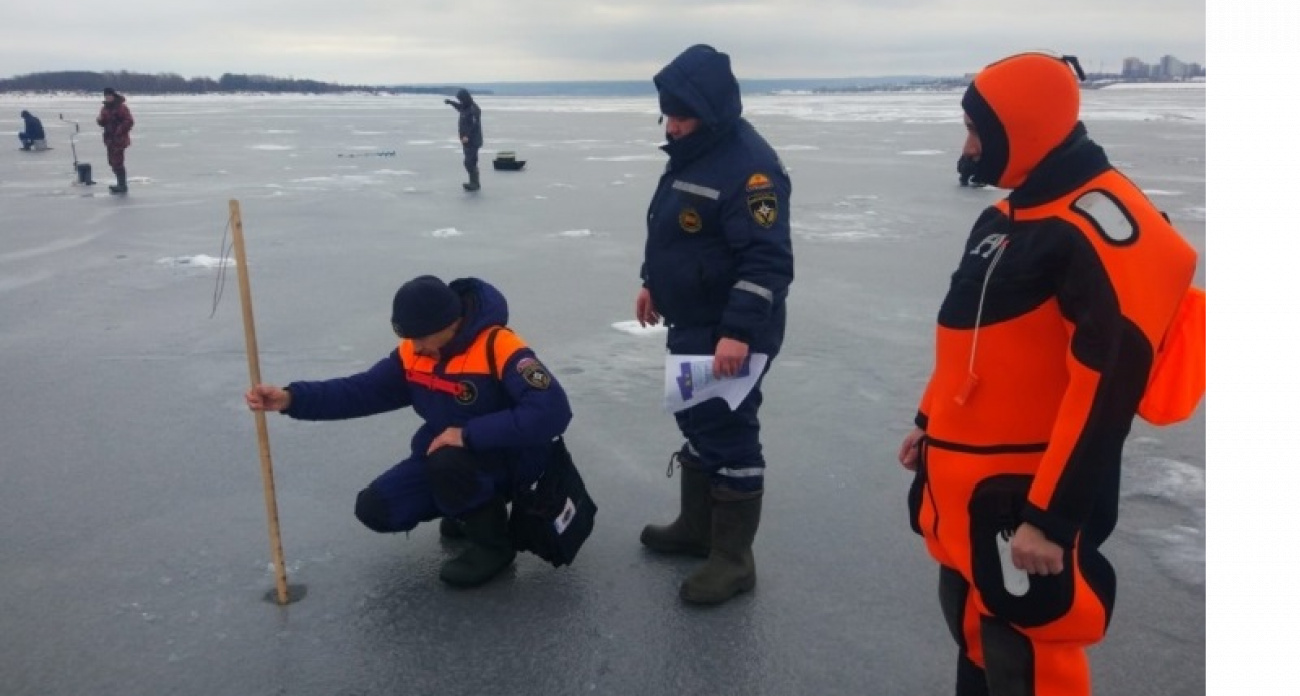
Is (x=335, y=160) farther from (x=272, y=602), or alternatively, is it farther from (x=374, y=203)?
(x=272, y=602)

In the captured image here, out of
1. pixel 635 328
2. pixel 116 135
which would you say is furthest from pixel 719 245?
pixel 116 135

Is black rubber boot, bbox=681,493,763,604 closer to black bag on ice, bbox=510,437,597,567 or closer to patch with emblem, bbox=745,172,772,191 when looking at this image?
black bag on ice, bbox=510,437,597,567

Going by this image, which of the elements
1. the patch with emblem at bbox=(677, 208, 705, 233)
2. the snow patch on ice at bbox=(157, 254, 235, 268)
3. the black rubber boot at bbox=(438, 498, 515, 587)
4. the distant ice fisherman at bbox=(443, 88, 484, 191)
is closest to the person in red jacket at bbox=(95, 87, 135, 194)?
the distant ice fisherman at bbox=(443, 88, 484, 191)

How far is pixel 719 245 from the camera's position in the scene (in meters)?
3.34

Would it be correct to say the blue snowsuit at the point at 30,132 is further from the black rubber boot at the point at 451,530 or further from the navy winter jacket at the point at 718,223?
the navy winter jacket at the point at 718,223

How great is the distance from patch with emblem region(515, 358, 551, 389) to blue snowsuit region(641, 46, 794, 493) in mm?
457

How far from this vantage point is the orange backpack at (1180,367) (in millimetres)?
1995

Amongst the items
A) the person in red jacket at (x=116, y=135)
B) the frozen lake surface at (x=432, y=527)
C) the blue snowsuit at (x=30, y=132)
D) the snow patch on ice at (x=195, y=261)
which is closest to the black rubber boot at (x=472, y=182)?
the person in red jacket at (x=116, y=135)

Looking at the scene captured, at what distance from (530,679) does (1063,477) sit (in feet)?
5.61

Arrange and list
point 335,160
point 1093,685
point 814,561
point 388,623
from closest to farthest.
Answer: point 1093,685 → point 388,623 → point 814,561 → point 335,160

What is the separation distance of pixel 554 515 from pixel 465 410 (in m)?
0.49

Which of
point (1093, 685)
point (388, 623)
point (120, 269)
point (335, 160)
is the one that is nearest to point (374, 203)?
point (120, 269)

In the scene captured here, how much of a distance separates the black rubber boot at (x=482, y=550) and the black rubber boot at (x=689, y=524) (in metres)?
0.57

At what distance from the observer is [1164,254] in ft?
6.43
